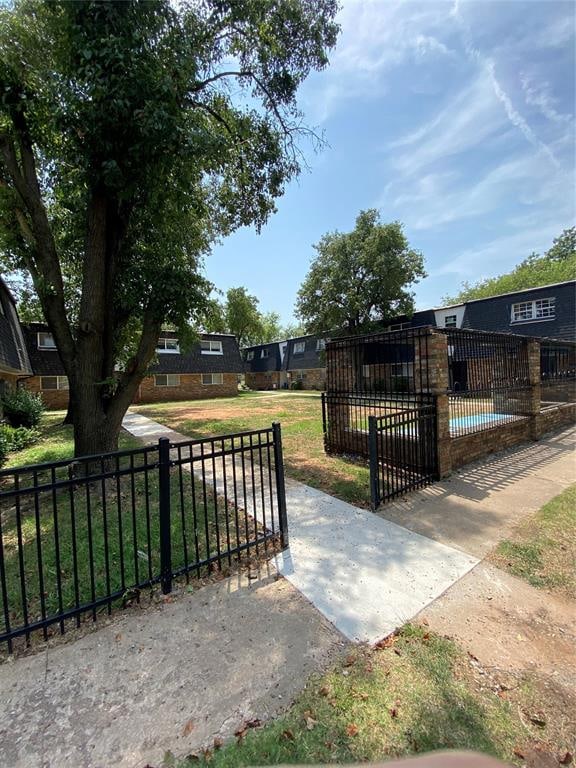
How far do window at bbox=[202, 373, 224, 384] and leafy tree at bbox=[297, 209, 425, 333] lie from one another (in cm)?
840

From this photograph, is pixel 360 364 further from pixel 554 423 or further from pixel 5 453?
pixel 5 453

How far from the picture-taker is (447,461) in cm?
593

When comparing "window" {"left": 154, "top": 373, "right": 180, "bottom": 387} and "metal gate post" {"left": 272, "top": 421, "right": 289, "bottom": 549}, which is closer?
"metal gate post" {"left": 272, "top": 421, "right": 289, "bottom": 549}

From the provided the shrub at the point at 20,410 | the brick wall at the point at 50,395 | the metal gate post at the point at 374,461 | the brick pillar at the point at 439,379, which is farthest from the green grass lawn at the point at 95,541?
the brick wall at the point at 50,395

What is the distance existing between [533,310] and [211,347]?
834 inches

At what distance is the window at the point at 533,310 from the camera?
16.8 metres

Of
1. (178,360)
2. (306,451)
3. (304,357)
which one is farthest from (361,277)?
(306,451)

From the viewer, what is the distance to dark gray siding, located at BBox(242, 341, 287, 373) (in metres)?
37.1

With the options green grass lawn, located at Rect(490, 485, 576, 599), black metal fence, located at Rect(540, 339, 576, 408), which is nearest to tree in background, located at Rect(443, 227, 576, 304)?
black metal fence, located at Rect(540, 339, 576, 408)

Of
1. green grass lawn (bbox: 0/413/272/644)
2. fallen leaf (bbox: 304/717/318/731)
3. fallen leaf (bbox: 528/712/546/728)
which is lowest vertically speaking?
fallen leaf (bbox: 528/712/546/728)

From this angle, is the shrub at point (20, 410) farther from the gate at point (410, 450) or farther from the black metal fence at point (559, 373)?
the black metal fence at point (559, 373)

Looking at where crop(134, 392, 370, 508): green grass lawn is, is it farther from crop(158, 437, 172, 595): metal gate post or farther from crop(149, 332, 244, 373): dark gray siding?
crop(149, 332, 244, 373): dark gray siding

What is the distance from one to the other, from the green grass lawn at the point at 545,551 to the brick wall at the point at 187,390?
2167cm

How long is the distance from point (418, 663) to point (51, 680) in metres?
2.37
